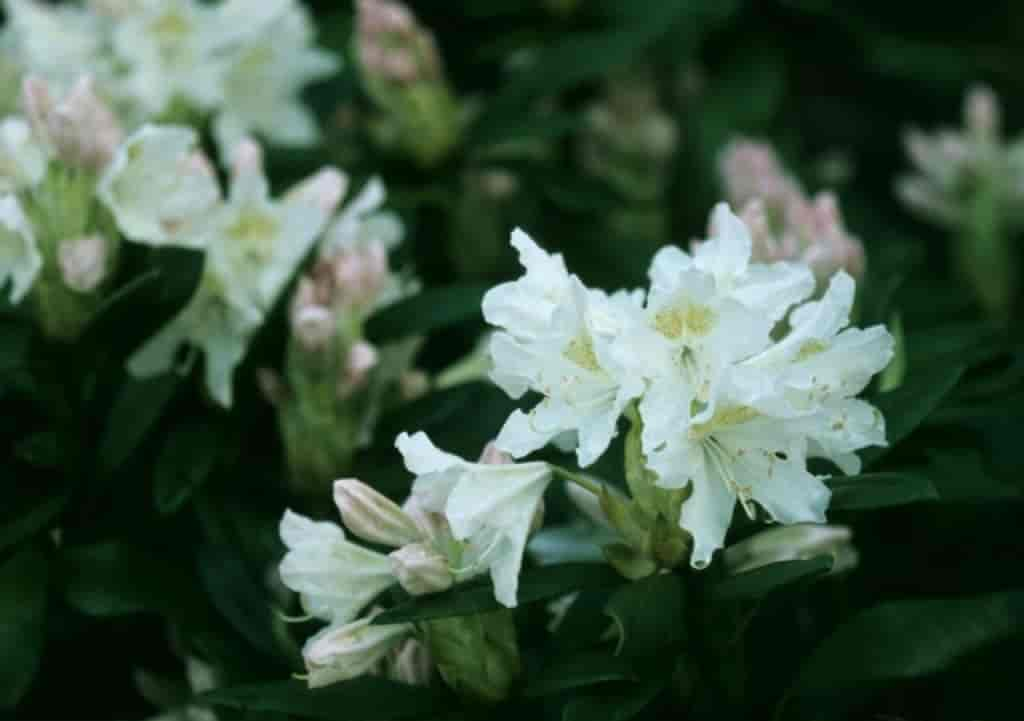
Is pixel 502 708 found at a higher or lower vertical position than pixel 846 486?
lower

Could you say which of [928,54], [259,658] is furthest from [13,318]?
[928,54]

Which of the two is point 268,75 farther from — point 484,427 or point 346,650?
point 346,650

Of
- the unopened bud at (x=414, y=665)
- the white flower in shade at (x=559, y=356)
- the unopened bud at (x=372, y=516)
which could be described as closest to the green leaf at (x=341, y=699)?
the unopened bud at (x=414, y=665)

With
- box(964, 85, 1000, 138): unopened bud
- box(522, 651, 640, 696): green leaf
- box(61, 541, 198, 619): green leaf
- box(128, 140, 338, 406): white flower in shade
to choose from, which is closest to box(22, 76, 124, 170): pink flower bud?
box(128, 140, 338, 406): white flower in shade

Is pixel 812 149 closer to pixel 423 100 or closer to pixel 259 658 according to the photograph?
pixel 423 100

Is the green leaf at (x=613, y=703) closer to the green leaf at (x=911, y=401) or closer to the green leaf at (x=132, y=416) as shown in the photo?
the green leaf at (x=911, y=401)

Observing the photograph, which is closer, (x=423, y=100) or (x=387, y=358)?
(x=387, y=358)
